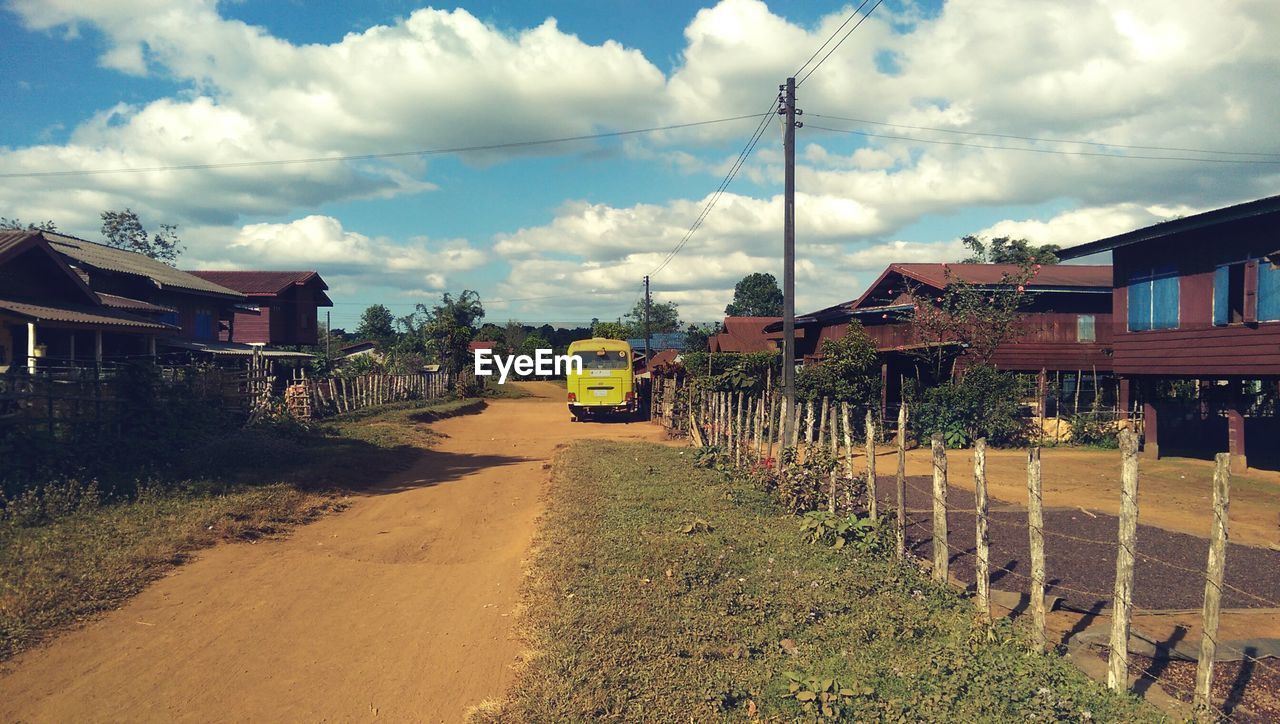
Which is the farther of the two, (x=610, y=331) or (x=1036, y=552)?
(x=610, y=331)

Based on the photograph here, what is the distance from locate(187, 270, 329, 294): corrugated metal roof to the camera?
38688 millimetres

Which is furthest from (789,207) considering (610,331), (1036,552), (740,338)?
(610,331)

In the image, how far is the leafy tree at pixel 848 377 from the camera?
21.7m

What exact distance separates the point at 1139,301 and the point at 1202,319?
1988 mm

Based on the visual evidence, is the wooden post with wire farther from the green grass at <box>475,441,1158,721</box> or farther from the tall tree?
the tall tree

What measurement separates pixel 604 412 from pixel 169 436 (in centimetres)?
1848

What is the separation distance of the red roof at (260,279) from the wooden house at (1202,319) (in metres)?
34.7

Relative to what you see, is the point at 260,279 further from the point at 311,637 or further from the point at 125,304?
the point at 311,637

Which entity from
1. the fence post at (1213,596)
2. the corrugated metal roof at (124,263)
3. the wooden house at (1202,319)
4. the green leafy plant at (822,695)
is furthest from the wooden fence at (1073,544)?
the corrugated metal roof at (124,263)

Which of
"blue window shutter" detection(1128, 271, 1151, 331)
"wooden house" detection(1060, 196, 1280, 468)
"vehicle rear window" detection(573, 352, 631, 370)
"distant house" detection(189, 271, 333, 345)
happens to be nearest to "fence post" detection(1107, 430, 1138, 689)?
"wooden house" detection(1060, 196, 1280, 468)

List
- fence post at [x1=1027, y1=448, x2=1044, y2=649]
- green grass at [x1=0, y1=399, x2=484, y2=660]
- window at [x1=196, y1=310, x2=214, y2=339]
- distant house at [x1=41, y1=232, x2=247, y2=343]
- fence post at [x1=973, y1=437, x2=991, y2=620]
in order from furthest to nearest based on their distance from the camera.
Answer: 1. window at [x1=196, y1=310, x2=214, y2=339]
2. distant house at [x1=41, y1=232, x2=247, y2=343]
3. green grass at [x1=0, y1=399, x2=484, y2=660]
4. fence post at [x1=973, y1=437, x2=991, y2=620]
5. fence post at [x1=1027, y1=448, x2=1044, y2=649]

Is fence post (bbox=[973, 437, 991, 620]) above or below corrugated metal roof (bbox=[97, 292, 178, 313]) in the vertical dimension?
below

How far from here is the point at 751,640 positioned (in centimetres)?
597

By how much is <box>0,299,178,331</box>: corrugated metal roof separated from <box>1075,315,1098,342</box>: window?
92.2 ft
